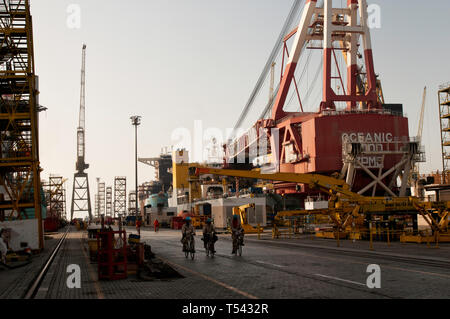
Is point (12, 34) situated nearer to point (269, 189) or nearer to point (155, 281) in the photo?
point (155, 281)

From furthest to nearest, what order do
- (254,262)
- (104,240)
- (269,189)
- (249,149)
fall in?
(249,149) → (269,189) → (254,262) → (104,240)

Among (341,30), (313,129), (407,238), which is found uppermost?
(341,30)

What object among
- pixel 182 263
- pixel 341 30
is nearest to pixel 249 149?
pixel 341 30

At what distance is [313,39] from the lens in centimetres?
7906

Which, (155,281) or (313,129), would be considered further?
(313,129)

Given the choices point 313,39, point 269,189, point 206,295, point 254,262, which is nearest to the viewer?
point 206,295

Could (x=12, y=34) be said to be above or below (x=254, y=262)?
above

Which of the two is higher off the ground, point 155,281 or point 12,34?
point 12,34

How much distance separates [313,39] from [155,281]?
69551 millimetres
